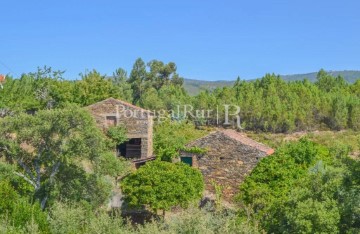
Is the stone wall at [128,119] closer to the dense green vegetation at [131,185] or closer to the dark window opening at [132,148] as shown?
the dense green vegetation at [131,185]

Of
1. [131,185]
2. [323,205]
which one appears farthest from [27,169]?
[323,205]

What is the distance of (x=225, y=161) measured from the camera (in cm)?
2189

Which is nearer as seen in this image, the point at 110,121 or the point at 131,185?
the point at 131,185

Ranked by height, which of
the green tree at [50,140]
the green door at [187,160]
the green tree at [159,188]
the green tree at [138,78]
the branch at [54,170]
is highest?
the green tree at [138,78]

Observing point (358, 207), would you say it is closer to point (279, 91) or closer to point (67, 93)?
point (67, 93)

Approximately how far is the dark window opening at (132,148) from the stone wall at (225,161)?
321 inches

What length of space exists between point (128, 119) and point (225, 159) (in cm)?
923

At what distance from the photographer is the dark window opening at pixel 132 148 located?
3020 cm

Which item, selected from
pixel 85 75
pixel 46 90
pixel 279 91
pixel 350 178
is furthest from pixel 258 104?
pixel 350 178

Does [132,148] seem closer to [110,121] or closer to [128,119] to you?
[128,119]

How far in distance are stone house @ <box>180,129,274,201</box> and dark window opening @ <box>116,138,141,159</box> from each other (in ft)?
26.5

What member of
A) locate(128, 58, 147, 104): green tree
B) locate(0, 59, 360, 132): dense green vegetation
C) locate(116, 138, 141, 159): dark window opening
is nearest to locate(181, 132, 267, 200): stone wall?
locate(116, 138, 141, 159): dark window opening

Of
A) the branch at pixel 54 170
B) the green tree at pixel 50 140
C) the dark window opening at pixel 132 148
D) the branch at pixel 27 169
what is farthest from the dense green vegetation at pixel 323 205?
the dark window opening at pixel 132 148

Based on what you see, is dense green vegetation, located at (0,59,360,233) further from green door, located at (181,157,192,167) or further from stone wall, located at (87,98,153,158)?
stone wall, located at (87,98,153,158)
